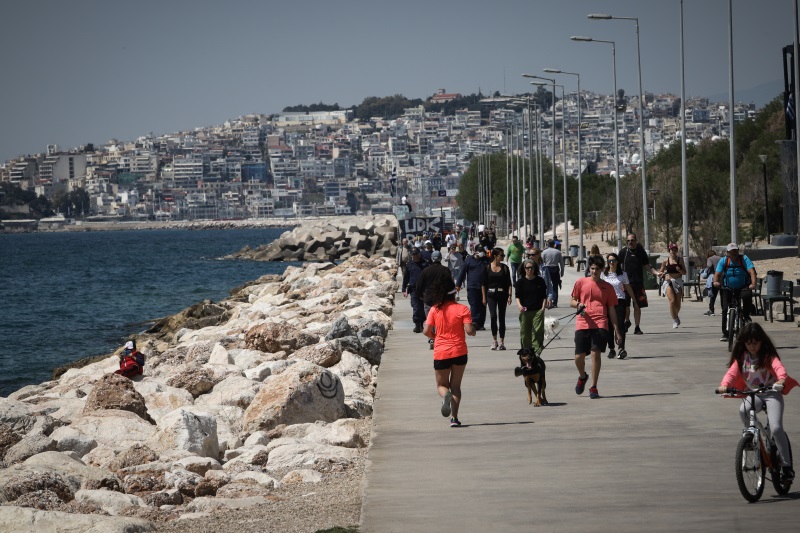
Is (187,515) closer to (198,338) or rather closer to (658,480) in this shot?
(658,480)

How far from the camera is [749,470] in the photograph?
8.88 m

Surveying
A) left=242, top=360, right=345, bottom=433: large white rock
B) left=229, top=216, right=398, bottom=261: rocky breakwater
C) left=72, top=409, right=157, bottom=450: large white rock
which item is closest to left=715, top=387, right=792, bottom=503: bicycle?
left=242, top=360, right=345, bottom=433: large white rock

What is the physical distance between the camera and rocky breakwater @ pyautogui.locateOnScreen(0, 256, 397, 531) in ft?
33.7

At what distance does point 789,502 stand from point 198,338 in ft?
74.8

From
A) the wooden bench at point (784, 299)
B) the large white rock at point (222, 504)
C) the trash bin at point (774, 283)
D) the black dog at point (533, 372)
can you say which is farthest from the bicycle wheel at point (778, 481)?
the trash bin at point (774, 283)

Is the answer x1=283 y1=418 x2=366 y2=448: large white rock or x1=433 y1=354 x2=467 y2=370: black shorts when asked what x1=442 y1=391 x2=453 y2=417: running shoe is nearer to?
x1=433 y1=354 x2=467 y2=370: black shorts

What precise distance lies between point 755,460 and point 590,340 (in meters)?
5.26

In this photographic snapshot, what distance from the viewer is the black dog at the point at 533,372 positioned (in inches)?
525

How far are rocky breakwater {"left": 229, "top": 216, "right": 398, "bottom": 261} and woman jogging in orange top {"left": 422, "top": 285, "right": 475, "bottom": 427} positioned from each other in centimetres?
8535

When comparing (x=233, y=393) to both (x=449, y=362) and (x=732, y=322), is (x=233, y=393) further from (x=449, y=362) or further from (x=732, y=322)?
(x=732, y=322)

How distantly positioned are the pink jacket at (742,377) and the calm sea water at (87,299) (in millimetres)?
21671

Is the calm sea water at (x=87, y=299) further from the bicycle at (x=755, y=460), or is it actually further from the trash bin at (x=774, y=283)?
the bicycle at (x=755, y=460)

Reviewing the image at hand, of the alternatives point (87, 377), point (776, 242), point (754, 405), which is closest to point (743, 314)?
point (754, 405)

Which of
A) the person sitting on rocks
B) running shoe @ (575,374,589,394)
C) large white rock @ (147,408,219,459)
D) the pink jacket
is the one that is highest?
the pink jacket
